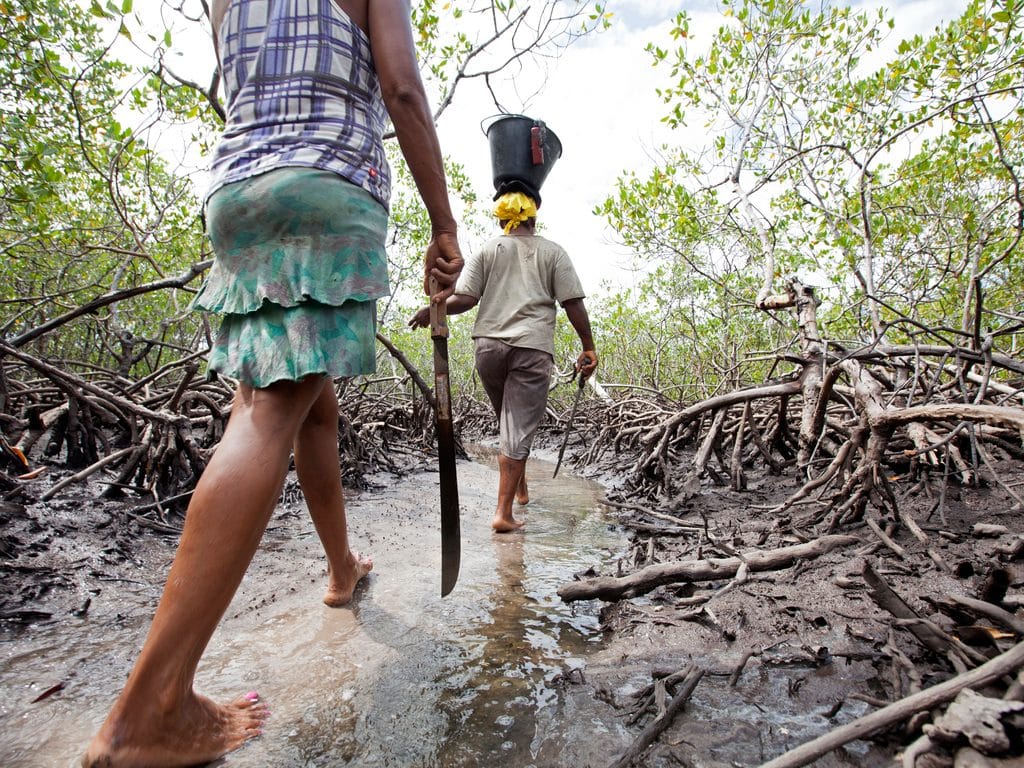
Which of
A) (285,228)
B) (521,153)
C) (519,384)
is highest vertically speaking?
(521,153)

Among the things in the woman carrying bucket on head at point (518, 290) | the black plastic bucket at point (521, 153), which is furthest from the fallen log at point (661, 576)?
the black plastic bucket at point (521, 153)

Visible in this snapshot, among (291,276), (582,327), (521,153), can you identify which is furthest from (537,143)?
(291,276)

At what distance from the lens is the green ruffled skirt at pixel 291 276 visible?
41.0 inches

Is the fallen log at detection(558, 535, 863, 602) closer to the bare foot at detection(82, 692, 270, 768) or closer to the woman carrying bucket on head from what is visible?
the bare foot at detection(82, 692, 270, 768)

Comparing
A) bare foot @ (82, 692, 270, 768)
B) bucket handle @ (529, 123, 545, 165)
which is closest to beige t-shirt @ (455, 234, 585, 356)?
bucket handle @ (529, 123, 545, 165)

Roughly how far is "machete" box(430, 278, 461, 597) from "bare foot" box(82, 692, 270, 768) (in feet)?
1.72

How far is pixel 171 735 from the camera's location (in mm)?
833

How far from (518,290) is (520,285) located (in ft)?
0.09

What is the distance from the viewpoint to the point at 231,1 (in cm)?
117

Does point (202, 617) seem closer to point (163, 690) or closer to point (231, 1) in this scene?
point (163, 690)

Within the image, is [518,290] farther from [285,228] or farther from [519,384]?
[285,228]

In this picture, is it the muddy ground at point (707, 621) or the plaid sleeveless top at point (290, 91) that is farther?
the plaid sleeveless top at point (290, 91)

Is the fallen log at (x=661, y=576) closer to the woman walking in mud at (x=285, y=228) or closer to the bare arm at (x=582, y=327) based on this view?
the woman walking in mud at (x=285, y=228)

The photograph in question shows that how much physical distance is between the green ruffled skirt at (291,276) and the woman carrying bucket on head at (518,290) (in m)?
1.62
